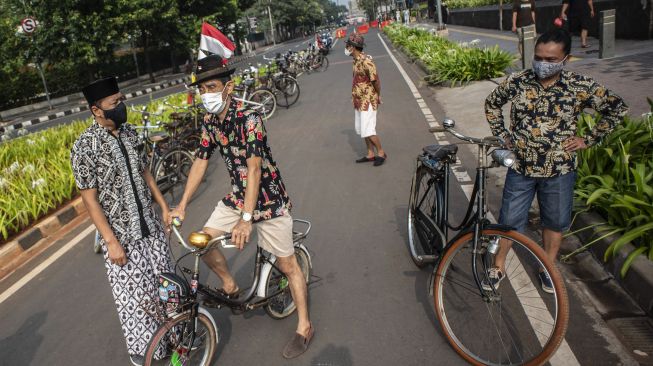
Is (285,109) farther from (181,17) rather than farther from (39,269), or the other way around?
(181,17)

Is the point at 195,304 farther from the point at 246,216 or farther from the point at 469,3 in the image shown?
the point at 469,3

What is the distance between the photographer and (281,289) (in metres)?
3.48

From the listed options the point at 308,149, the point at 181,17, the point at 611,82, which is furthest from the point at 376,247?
the point at 181,17

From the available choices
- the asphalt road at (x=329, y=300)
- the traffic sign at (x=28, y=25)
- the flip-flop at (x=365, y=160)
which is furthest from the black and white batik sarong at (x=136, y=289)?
the traffic sign at (x=28, y=25)

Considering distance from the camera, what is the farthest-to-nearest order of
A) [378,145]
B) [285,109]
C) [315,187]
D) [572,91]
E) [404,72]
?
[404,72] → [285,109] → [378,145] → [315,187] → [572,91]

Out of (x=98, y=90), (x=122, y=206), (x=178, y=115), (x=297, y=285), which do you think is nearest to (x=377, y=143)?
(x=178, y=115)

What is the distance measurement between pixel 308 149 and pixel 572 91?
5.70 meters

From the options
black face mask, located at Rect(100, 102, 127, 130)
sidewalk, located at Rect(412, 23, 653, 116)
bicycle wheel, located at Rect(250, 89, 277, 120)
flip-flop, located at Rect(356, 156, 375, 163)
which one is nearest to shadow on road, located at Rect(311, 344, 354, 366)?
black face mask, located at Rect(100, 102, 127, 130)

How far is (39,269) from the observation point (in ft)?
17.0

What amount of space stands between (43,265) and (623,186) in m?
5.61

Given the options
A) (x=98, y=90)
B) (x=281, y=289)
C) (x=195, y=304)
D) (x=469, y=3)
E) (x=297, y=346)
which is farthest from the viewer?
(x=469, y=3)

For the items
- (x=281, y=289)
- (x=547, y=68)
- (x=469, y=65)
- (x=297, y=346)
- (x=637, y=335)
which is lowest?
(x=637, y=335)

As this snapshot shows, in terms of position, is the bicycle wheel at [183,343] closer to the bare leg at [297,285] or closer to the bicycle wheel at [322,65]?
the bare leg at [297,285]

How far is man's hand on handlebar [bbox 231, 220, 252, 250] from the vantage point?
274 centimetres
